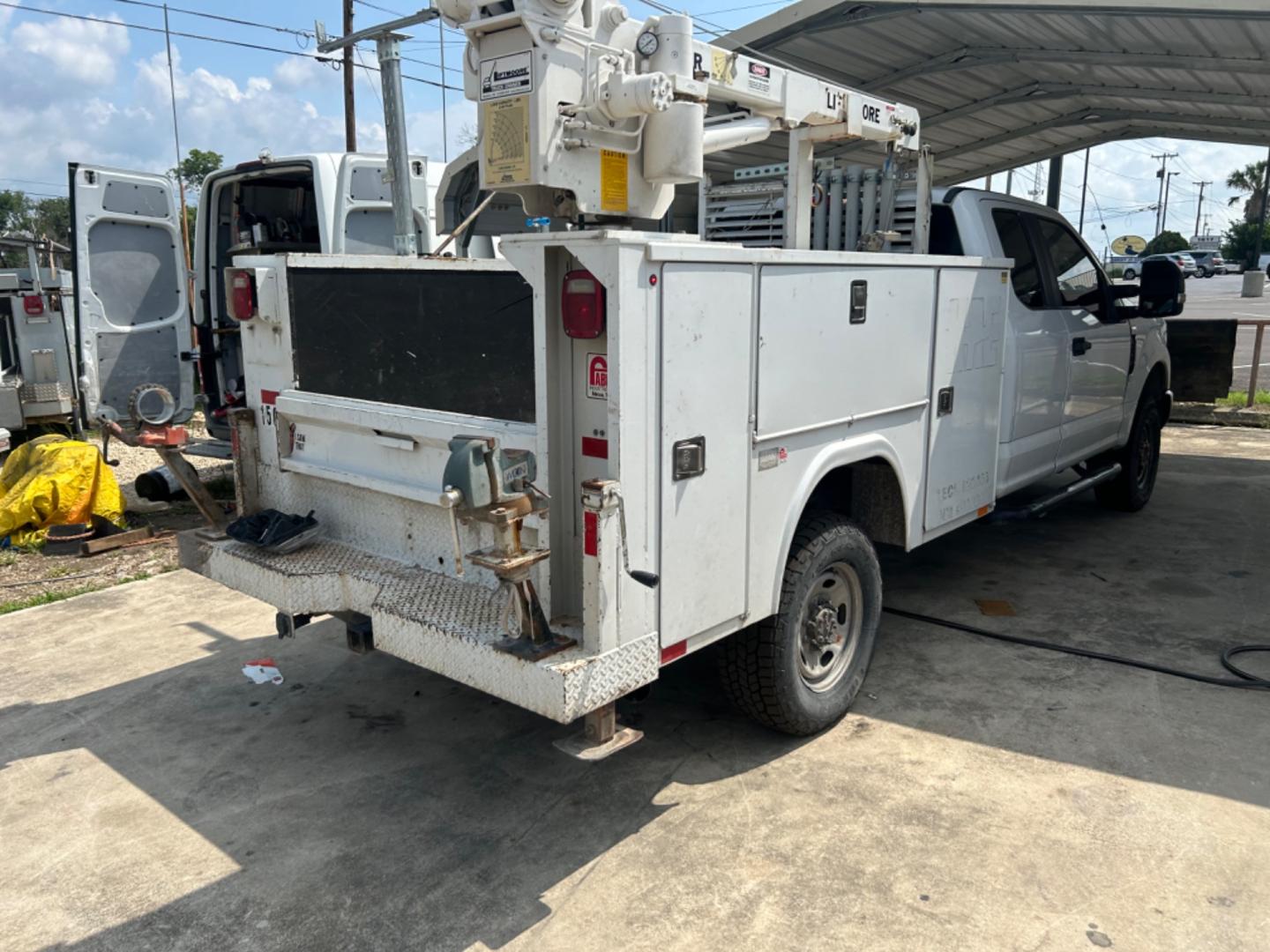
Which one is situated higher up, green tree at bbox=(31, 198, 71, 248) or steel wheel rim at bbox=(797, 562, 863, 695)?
green tree at bbox=(31, 198, 71, 248)

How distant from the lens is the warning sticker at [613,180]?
148 inches

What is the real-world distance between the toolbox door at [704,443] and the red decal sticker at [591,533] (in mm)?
267

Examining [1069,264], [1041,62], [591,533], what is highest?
[1041,62]

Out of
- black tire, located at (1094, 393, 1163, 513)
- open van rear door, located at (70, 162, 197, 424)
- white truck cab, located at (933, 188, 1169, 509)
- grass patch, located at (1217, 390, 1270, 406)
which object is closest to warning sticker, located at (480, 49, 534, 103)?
white truck cab, located at (933, 188, 1169, 509)

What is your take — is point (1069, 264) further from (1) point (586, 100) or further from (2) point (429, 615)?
(2) point (429, 615)

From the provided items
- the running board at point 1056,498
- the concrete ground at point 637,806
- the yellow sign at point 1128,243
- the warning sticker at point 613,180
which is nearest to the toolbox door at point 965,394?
the running board at point 1056,498

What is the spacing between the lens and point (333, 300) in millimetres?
4012

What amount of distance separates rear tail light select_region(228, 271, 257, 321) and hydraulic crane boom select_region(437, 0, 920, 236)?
45.6 inches

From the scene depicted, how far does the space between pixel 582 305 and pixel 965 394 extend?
256 centimetres

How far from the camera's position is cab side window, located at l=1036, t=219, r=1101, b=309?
608 centimetres

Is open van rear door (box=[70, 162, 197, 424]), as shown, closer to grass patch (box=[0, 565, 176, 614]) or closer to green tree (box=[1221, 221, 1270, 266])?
grass patch (box=[0, 565, 176, 614])

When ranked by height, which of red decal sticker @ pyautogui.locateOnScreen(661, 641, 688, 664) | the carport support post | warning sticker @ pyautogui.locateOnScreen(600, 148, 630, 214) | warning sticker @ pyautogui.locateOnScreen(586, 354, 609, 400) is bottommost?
red decal sticker @ pyautogui.locateOnScreen(661, 641, 688, 664)

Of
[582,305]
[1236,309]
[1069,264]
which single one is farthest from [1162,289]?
[1236,309]

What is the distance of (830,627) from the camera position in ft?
13.4
